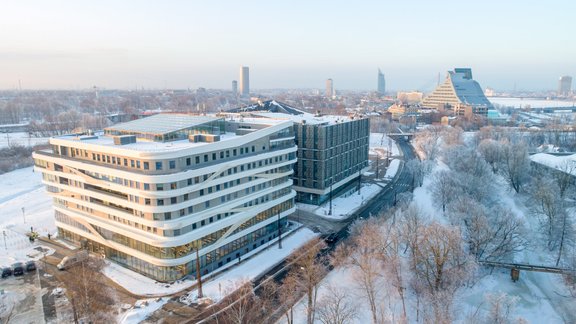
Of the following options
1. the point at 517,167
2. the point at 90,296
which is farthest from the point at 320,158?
the point at 90,296

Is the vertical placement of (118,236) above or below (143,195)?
below

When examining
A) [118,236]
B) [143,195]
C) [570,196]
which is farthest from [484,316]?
[570,196]

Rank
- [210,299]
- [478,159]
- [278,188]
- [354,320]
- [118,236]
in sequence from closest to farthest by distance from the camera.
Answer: [354,320]
[210,299]
[118,236]
[278,188]
[478,159]

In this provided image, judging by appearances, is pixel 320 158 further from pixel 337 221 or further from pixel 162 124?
pixel 162 124

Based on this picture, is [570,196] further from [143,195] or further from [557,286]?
[143,195]

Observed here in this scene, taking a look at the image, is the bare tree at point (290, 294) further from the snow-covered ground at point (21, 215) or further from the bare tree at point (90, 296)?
the snow-covered ground at point (21, 215)

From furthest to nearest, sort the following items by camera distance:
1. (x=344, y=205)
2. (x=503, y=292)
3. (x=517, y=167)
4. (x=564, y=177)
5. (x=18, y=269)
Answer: (x=517, y=167) < (x=344, y=205) < (x=564, y=177) < (x=18, y=269) < (x=503, y=292)
